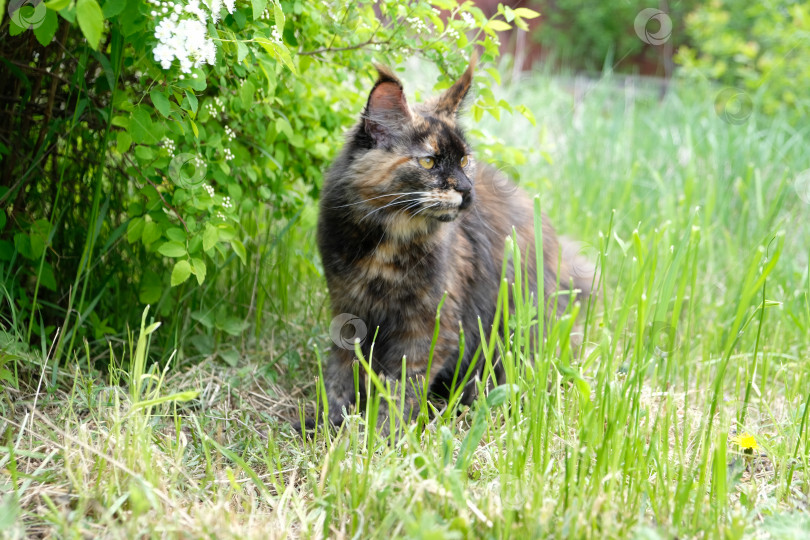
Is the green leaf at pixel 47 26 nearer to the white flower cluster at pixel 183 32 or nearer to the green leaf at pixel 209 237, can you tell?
the white flower cluster at pixel 183 32

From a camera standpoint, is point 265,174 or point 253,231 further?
point 253,231

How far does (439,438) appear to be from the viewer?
5.90ft

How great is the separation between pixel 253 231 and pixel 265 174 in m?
0.43

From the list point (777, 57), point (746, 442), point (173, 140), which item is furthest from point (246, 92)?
point (777, 57)

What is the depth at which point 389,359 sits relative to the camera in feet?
7.52

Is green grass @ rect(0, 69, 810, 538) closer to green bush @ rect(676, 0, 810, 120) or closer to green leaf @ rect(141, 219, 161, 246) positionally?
green leaf @ rect(141, 219, 161, 246)

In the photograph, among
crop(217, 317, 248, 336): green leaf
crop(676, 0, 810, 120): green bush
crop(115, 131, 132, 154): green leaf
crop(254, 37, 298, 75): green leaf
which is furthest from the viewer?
crop(676, 0, 810, 120): green bush

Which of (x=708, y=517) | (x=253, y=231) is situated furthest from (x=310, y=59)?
(x=708, y=517)

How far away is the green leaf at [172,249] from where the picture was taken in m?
1.91

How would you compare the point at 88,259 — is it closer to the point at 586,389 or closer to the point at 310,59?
the point at 310,59

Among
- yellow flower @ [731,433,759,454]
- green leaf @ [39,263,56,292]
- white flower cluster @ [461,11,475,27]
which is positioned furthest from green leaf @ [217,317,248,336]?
yellow flower @ [731,433,759,454]

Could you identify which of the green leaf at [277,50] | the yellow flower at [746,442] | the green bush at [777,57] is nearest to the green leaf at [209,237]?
the green leaf at [277,50]

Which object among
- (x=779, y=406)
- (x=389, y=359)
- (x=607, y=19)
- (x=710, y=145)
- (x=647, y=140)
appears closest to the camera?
(x=389, y=359)

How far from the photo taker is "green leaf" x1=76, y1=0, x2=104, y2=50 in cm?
127
